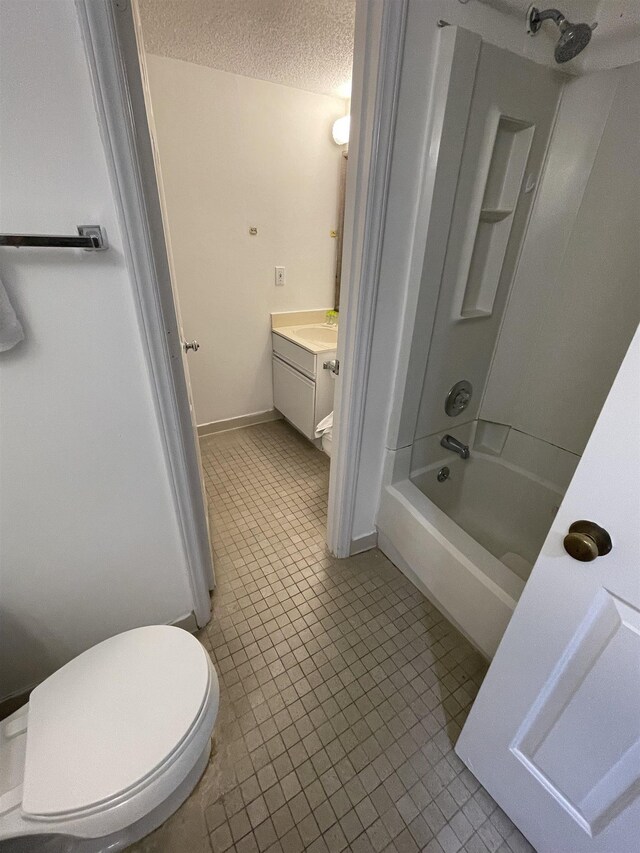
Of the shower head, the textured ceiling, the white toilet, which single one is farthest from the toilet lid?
the textured ceiling

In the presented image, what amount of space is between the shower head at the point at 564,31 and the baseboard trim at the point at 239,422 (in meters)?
2.40

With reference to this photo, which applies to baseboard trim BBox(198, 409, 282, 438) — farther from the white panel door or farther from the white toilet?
the white panel door

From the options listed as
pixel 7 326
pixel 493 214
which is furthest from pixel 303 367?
pixel 7 326

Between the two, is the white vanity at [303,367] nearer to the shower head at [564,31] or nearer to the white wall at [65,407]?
the white wall at [65,407]

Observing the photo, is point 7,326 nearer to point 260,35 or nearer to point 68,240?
point 68,240

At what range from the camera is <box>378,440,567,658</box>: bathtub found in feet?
3.89

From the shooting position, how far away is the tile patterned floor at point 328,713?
922mm

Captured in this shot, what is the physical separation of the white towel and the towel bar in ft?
0.30

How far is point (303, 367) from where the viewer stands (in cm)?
234

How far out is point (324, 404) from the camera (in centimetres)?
235

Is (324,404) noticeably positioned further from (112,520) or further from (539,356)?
(112,520)

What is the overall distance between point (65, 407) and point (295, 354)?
5.52 ft

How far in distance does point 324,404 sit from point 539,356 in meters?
1.24

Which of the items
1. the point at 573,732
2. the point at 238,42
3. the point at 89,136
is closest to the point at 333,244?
the point at 238,42
